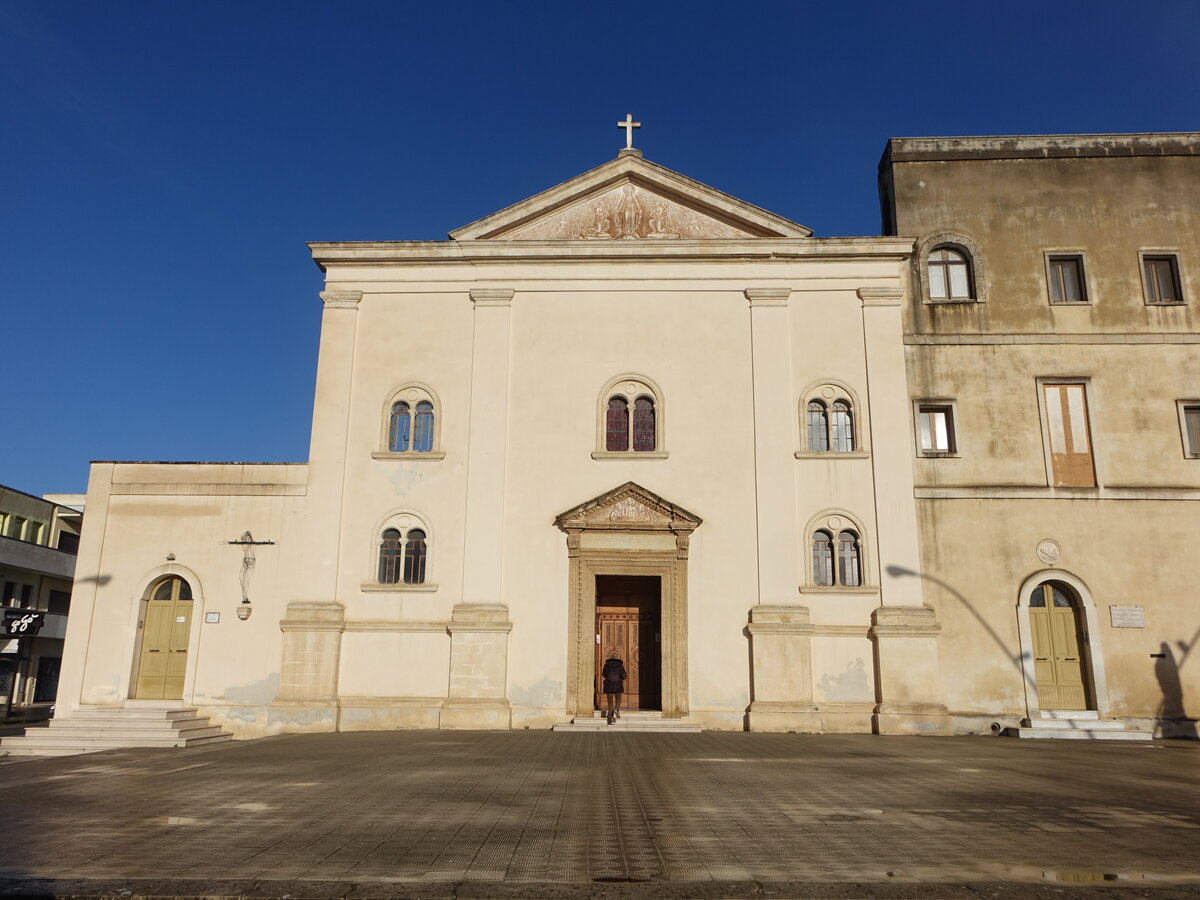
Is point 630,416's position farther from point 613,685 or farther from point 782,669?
point 782,669

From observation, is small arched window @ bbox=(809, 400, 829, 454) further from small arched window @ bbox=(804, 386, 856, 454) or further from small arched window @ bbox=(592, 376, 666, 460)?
small arched window @ bbox=(592, 376, 666, 460)

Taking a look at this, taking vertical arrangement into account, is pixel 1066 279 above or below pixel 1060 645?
above

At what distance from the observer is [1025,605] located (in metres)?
19.1

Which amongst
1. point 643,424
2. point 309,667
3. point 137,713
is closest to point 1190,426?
point 643,424

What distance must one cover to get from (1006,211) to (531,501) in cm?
1330

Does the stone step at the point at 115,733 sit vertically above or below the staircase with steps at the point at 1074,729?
below

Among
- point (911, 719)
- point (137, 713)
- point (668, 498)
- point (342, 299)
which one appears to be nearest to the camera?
point (137, 713)

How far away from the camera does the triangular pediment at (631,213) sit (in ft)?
69.0

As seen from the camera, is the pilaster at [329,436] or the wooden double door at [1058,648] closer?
the wooden double door at [1058,648]

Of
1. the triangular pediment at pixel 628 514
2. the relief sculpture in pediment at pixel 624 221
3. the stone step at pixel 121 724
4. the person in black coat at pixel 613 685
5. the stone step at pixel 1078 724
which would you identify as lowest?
the stone step at pixel 121 724

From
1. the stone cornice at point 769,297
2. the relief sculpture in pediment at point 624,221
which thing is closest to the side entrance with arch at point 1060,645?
the stone cornice at point 769,297

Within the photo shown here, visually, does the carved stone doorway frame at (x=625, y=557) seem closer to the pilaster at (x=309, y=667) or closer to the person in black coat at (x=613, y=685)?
the person in black coat at (x=613, y=685)

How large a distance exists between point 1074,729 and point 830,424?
7913 millimetres

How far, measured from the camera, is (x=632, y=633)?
20.2 meters
